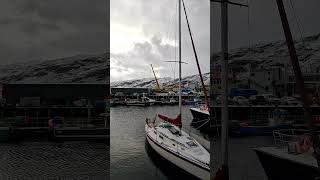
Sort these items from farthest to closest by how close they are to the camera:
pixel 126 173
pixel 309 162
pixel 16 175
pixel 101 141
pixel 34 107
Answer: pixel 34 107 < pixel 101 141 < pixel 16 175 < pixel 126 173 < pixel 309 162

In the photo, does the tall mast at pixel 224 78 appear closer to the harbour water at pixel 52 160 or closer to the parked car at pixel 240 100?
the harbour water at pixel 52 160

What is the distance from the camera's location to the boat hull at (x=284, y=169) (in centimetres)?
550

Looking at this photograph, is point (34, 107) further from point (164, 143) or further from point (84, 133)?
point (164, 143)

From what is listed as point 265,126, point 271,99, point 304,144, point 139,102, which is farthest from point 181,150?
point 139,102

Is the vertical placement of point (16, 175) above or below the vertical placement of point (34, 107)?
below

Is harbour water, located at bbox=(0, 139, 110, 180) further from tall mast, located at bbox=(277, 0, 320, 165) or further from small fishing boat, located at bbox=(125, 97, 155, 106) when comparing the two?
small fishing boat, located at bbox=(125, 97, 155, 106)

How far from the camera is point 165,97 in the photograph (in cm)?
6150

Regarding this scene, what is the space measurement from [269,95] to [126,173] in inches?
501

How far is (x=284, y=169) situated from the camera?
614cm

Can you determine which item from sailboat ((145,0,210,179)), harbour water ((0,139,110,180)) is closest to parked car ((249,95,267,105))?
sailboat ((145,0,210,179))

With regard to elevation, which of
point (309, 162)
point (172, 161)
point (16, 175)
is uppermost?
point (309, 162)

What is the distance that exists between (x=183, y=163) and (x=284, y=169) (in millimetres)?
3393

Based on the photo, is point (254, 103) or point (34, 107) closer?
point (254, 103)

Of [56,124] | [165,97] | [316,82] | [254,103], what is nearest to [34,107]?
[56,124]
